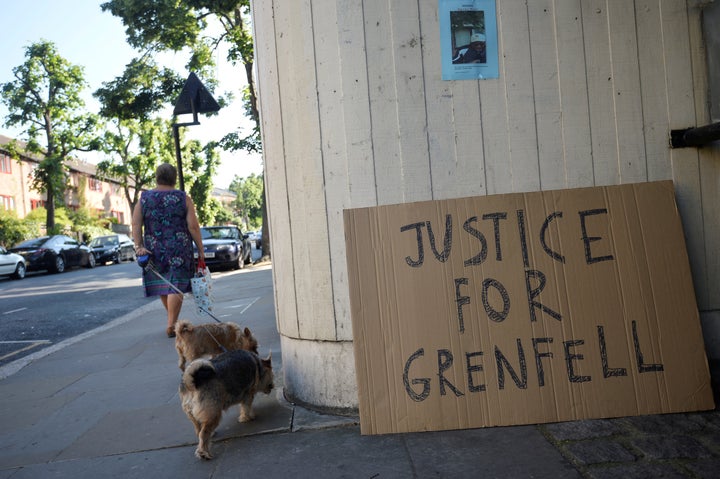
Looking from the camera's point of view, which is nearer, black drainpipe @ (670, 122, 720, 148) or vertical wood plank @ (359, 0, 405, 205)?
black drainpipe @ (670, 122, 720, 148)

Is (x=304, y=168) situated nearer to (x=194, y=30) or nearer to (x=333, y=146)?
(x=333, y=146)

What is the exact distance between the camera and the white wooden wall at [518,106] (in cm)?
321

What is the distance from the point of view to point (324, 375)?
3445 millimetres

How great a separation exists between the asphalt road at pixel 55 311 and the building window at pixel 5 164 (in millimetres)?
29688

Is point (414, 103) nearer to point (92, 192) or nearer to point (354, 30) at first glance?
point (354, 30)

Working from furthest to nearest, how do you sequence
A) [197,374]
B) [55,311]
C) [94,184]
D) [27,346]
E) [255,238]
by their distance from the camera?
[255,238]
[94,184]
[55,311]
[27,346]
[197,374]

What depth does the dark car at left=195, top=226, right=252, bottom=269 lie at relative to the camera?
17.4 meters

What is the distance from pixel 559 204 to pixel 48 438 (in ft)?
10.6

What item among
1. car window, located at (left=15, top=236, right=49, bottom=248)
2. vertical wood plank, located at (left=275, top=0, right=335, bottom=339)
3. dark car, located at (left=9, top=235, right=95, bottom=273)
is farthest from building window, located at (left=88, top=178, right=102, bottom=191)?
vertical wood plank, located at (left=275, top=0, right=335, bottom=339)

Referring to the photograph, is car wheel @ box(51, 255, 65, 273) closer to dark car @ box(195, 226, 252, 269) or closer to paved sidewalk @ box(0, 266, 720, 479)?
dark car @ box(195, 226, 252, 269)

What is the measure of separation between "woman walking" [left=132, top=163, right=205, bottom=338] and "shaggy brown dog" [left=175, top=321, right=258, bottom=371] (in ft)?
4.77

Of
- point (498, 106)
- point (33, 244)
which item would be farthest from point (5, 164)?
point (498, 106)

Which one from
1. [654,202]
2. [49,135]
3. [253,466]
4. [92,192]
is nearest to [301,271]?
[253,466]

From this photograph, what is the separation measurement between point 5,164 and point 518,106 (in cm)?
4626
